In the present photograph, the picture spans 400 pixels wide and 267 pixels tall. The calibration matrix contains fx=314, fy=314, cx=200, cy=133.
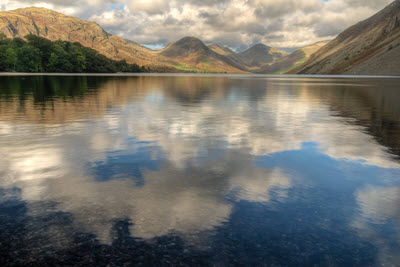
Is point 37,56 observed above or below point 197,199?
above

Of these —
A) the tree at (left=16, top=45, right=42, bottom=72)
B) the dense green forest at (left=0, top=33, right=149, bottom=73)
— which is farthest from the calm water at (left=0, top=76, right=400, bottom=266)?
the tree at (left=16, top=45, right=42, bottom=72)

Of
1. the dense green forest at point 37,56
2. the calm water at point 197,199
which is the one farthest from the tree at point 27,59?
the calm water at point 197,199

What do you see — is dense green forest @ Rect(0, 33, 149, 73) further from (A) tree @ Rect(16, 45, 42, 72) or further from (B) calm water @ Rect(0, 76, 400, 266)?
(B) calm water @ Rect(0, 76, 400, 266)

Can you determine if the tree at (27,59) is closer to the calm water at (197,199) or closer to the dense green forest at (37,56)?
the dense green forest at (37,56)

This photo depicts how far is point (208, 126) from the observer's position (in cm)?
1766

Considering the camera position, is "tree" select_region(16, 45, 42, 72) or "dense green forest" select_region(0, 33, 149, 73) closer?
"dense green forest" select_region(0, 33, 149, 73)

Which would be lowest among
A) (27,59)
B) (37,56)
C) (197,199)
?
(197,199)

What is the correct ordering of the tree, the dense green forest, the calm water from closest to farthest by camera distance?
the calm water, the dense green forest, the tree

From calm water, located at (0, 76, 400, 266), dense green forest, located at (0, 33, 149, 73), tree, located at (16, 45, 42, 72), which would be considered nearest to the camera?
calm water, located at (0, 76, 400, 266)

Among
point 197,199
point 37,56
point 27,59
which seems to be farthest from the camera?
point 37,56

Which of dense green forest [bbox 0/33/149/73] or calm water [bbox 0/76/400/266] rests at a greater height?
dense green forest [bbox 0/33/149/73]

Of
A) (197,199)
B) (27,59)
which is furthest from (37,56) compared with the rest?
(197,199)

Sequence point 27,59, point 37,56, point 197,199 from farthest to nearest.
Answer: point 37,56 → point 27,59 → point 197,199

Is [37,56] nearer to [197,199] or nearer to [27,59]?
[27,59]
